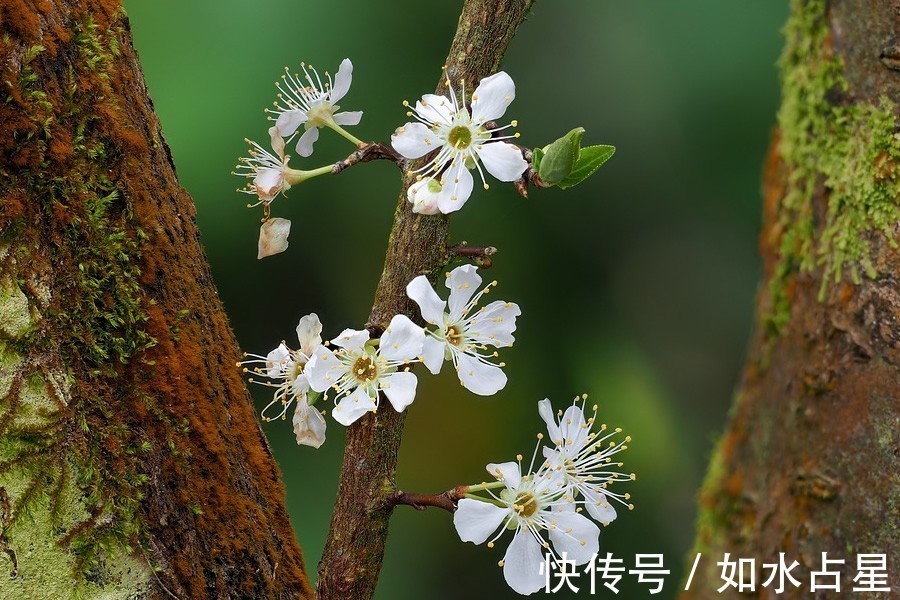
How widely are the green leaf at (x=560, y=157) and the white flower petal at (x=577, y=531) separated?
277 mm

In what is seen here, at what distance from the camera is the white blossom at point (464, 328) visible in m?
0.75

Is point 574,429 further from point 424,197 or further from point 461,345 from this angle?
point 424,197

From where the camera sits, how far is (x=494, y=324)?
0.81m

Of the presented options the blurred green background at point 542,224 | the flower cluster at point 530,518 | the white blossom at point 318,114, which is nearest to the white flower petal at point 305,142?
the white blossom at point 318,114

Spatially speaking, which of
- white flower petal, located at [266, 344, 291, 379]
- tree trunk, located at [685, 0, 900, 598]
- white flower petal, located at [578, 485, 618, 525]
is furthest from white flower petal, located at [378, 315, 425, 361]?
tree trunk, located at [685, 0, 900, 598]

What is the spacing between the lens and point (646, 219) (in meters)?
2.28

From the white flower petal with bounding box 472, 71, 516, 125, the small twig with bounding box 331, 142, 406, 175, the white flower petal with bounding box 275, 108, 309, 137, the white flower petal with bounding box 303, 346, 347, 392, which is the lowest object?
the white flower petal with bounding box 303, 346, 347, 392

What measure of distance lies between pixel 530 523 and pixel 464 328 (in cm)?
17

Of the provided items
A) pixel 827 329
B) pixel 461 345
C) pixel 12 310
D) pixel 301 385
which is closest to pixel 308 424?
pixel 301 385

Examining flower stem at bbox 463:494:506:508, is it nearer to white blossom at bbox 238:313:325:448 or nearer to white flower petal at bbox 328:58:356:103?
white blossom at bbox 238:313:325:448

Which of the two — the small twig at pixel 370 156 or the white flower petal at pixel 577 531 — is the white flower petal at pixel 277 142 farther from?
the white flower petal at pixel 577 531

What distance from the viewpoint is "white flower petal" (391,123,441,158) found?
29.4 inches

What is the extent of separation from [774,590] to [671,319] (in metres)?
1.12

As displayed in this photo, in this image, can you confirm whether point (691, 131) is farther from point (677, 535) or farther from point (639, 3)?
point (677, 535)
